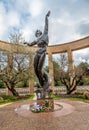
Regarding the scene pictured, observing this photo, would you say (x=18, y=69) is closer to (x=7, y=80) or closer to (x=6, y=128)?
(x=7, y=80)

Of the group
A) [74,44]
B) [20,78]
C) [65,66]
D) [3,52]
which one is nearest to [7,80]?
[20,78]

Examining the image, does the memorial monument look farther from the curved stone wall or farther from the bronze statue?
the curved stone wall

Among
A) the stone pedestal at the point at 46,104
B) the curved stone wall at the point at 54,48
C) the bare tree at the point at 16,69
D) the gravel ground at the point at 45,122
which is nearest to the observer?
the gravel ground at the point at 45,122

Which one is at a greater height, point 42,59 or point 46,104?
point 42,59

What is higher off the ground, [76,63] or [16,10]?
[16,10]

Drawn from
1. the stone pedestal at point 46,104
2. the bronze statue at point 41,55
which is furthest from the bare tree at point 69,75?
the stone pedestal at point 46,104

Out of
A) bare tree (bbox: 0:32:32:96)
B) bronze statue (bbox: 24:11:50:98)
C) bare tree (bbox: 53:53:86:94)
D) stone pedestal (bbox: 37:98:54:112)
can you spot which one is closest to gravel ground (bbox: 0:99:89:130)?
stone pedestal (bbox: 37:98:54:112)

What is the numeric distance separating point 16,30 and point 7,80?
4450 millimetres

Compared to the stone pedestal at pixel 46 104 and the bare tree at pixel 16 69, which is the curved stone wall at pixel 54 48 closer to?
the bare tree at pixel 16 69

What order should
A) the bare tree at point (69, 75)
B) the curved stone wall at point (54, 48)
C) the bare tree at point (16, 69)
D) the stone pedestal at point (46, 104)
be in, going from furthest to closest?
the bare tree at point (69, 75) < the curved stone wall at point (54, 48) < the bare tree at point (16, 69) < the stone pedestal at point (46, 104)

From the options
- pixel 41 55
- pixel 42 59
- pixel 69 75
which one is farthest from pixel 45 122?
pixel 69 75

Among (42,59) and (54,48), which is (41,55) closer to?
(42,59)

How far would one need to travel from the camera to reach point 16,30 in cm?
1253

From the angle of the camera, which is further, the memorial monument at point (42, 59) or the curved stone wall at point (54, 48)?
the curved stone wall at point (54, 48)
